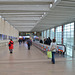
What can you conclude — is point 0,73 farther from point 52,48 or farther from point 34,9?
point 34,9

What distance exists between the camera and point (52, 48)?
824 centimetres

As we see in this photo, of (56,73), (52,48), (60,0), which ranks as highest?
(60,0)

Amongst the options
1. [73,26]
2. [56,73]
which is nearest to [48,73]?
[56,73]

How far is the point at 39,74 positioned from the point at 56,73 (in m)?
0.76

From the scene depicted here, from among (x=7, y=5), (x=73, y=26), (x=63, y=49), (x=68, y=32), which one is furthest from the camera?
(x=68, y=32)

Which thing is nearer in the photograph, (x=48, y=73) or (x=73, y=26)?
(x=48, y=73)

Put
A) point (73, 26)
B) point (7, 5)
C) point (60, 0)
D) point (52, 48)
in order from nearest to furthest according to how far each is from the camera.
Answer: point (52, 48)
point (60, 0)
point (7, 5)
point (73, 26)

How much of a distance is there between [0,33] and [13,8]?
1099 cm

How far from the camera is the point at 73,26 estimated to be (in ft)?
77.4

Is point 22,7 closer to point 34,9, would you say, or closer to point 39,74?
point 34,9

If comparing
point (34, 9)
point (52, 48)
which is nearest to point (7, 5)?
point (34, 9)

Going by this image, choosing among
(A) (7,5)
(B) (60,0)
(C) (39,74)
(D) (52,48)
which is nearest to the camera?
(C) (39,74)

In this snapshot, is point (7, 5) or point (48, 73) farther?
point (7, 5)

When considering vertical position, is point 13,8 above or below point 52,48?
above
